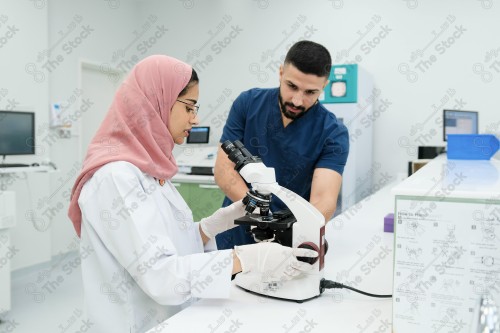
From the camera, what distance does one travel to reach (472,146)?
1.90 meters

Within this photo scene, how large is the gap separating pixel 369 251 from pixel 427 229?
872mm

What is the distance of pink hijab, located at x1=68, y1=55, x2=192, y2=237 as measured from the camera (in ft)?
4.09

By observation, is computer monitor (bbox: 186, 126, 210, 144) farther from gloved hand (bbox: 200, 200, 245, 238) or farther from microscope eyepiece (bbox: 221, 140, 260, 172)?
microscope eyepiece (bbox: 221, 140, 260, 172)

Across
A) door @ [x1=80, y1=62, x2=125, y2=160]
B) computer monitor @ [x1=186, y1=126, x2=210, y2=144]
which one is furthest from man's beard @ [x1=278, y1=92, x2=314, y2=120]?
door @ [x1=80, y1=62, x2=125, y2=160]

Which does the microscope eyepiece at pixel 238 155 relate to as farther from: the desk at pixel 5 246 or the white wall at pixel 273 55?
the white wall at pixel 273 55

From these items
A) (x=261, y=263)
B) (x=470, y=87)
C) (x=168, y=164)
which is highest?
(x=470, y=87)

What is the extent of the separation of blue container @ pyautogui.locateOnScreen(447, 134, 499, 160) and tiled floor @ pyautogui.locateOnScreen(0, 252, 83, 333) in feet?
8.11

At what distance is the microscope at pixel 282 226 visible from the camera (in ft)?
Result: 3.89

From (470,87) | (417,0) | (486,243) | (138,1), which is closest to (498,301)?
(486,243)

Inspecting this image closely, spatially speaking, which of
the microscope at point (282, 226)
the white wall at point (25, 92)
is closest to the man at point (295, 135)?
the microscope at point (282, 226)

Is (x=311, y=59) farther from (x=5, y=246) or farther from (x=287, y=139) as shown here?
(x=5, y=246)

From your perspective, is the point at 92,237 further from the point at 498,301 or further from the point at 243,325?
the point at 498,301

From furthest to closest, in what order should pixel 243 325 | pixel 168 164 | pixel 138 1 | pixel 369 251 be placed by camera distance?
pixel 138 1 → pixel 369 251 → pixel 168 164 → pixel 243 325

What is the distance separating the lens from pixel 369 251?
1730mm
